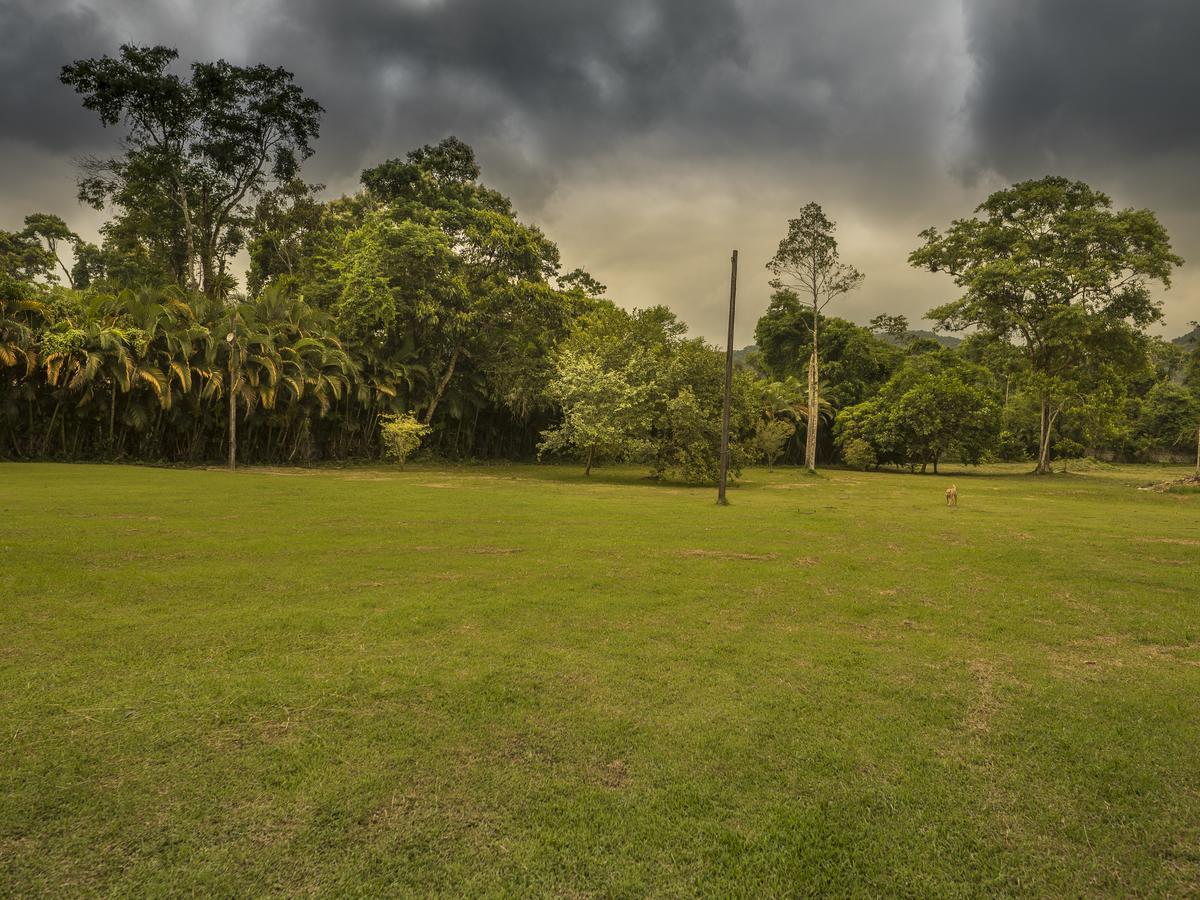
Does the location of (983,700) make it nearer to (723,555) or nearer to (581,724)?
(581,724)

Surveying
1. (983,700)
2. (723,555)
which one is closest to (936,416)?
(723,555)

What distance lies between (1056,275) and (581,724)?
3850 centimetres

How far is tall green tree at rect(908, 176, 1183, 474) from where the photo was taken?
3136 cm

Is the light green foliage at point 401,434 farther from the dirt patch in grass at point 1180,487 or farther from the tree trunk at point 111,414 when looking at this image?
the dirt patch in grass at point 1180,487

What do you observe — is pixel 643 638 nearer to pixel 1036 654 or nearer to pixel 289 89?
pixel 1036 654

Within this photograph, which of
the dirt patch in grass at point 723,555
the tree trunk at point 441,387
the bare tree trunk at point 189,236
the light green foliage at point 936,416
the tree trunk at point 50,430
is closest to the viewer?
the dirt patch in grass at point 723,555

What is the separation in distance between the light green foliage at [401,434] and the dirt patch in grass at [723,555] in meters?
19.8

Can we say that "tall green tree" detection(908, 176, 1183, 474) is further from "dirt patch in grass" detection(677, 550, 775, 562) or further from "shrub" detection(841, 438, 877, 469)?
"dirt patch in grass" detection(677, 550, 775, 562)

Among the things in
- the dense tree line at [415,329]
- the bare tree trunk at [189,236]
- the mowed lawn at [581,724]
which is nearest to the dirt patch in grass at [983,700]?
the mowed lawn at [581,724]

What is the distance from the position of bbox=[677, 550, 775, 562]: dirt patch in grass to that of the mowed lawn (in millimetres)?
446

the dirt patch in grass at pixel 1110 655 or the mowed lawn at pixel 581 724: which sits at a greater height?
the dirt patch in grass at pixel 1110 655

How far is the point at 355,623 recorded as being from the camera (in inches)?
220

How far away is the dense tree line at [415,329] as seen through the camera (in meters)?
22.2

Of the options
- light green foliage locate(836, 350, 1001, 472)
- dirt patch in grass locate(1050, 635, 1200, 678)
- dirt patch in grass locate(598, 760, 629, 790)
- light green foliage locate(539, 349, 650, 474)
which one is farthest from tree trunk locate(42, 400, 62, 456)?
light green foliage locate(836, 350, 1001, 472)
